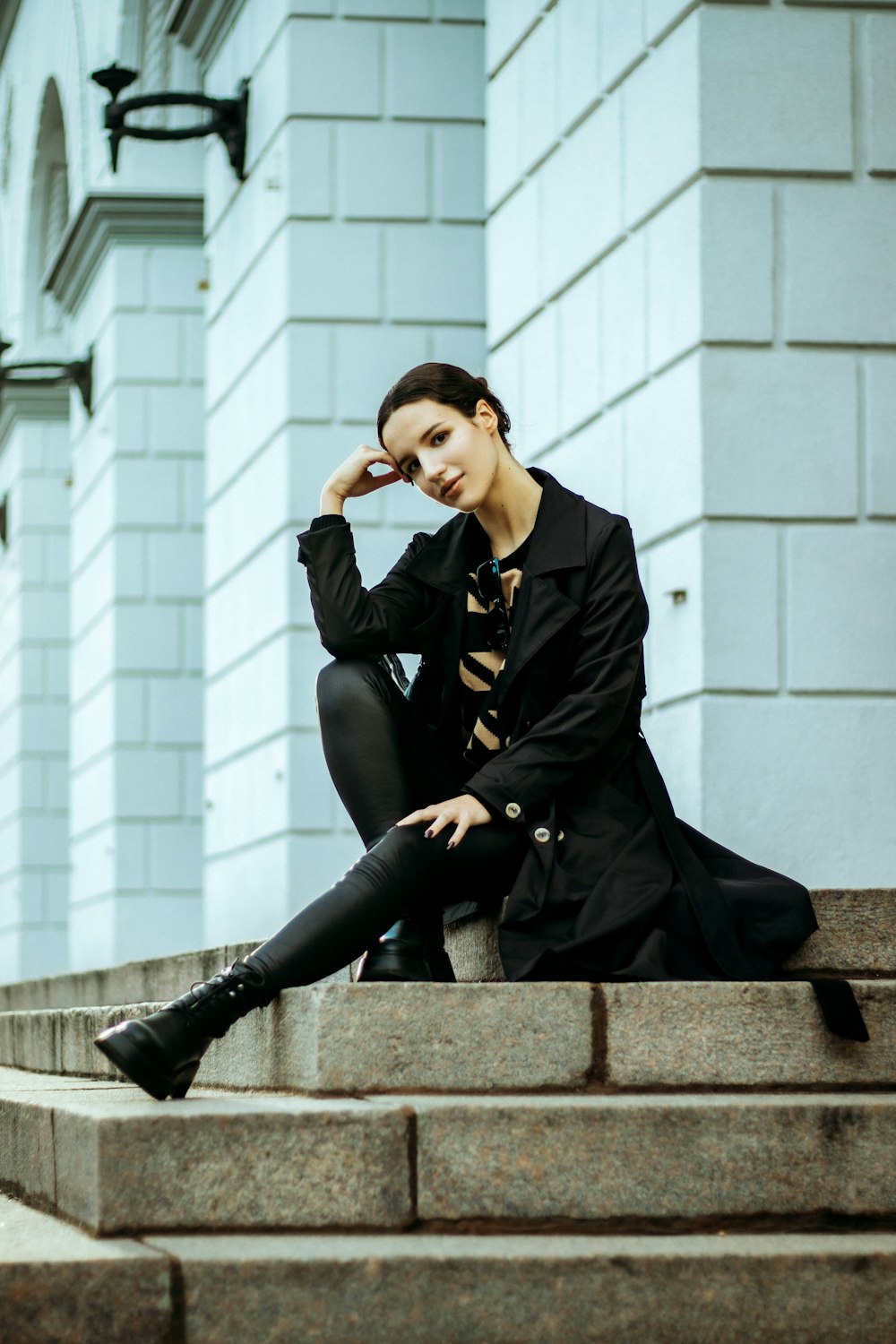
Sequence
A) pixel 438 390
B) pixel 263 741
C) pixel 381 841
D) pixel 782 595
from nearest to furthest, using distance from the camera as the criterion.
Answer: pixel 381 841, pixel 438 390, pixel 782 595, pixel 263 741

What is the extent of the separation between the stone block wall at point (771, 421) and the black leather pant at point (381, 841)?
4.68 feet

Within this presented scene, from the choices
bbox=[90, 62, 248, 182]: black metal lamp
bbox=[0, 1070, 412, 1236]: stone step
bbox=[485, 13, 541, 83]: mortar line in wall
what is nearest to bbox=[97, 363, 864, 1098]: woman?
bbox=[0, 1070, 412, 1236]: stone step

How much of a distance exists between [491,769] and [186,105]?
240 inches

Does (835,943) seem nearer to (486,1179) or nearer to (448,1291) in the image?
(486,1179)

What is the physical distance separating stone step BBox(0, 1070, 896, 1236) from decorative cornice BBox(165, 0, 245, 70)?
7.02 meters

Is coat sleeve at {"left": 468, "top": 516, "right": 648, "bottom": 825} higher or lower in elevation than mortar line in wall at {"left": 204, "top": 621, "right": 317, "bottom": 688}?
lower

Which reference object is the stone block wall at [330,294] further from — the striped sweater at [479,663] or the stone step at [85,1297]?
the stone step at [85,1297]

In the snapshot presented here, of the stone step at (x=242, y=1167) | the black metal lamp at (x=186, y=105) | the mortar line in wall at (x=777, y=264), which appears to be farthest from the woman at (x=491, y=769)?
the black metal lamp at (x=186, y=105)

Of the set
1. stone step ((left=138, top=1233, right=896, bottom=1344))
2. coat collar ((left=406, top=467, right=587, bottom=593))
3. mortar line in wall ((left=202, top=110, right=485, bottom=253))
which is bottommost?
stone step ((left=138, top=1233, right=896, bottom=1344))

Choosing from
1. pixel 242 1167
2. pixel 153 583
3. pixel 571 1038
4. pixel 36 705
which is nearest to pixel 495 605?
pixel 571 1038

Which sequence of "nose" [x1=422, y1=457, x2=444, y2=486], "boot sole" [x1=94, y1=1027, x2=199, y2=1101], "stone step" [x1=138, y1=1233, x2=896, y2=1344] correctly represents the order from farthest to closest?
"nose" [x1=422, y1=457, x2=444, y2=486] < "boot sole" [x1=94, y1=1027, x2=199, y2=1101] < "stone step" [x1=138, y1=1233, x2=896, y2=1344]

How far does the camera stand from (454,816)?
4.11 m

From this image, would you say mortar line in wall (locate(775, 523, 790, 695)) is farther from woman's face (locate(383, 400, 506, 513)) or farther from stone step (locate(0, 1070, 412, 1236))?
stone step (locate(0, 1070, 412, 1236))

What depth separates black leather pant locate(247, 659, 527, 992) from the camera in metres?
3.93
